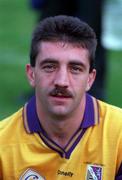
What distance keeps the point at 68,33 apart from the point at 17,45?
9028 mm

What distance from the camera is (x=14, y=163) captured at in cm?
603

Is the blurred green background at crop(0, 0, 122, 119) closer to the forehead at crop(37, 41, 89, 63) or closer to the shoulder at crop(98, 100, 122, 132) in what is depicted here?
the shoulder at crop(98, 100, 122, 132)

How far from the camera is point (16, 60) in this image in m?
13.7

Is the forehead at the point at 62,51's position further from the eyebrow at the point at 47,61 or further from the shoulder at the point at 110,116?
the shoulder at the point at 110,116

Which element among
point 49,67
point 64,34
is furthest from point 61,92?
point 64,34

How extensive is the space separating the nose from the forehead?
7 centimetres

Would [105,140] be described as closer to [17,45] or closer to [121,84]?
[121,84]

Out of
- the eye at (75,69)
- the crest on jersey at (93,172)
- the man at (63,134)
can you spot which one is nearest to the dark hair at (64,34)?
the man at (63,134)

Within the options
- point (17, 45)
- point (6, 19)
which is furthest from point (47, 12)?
point (6, 19)

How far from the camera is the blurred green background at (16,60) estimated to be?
11.5m

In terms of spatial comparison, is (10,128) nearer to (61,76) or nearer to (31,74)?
(31,74)

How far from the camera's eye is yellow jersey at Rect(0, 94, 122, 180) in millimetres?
5996

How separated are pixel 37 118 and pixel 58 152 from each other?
227 mm

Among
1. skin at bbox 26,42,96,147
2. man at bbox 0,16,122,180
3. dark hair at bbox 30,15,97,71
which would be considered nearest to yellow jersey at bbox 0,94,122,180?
man at bbox 0,16,122,180
